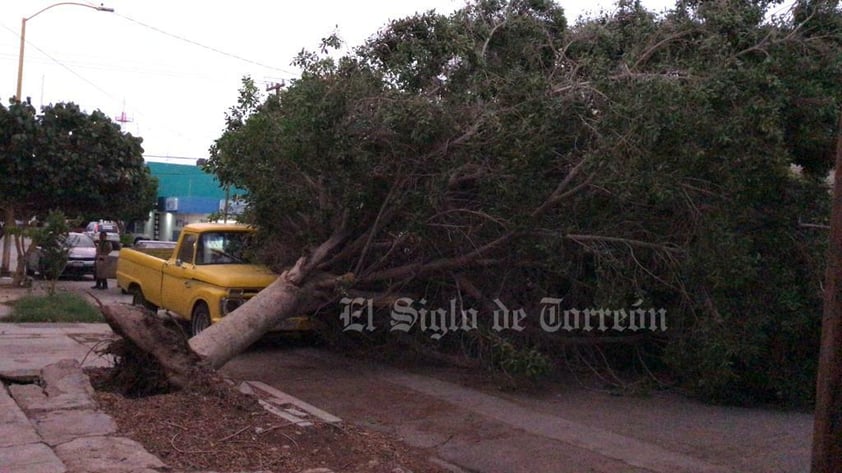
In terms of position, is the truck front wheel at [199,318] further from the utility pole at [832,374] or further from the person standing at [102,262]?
the person standing at [102,262]

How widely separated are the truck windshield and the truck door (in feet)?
0.39

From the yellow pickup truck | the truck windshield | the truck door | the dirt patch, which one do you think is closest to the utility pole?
the dirt patch

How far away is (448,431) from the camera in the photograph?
29.1 feet

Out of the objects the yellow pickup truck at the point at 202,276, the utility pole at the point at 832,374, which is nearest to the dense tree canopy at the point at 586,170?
the yellow pickup truck at the point at 202,276

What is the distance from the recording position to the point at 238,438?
301 inches

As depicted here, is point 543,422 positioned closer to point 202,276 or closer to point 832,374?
point 832,374

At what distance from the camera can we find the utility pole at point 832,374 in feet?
16.6

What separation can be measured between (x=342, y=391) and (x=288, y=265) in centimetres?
269

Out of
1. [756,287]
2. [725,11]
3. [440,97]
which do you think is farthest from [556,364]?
[725,11]

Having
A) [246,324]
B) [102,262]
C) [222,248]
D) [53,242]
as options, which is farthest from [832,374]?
[102,262]

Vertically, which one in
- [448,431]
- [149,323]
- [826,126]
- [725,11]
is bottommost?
[448,431]

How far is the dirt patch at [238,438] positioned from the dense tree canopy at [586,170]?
2.81m

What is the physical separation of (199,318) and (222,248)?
1.35 metres

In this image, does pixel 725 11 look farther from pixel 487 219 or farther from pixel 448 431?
pixel 448 431
